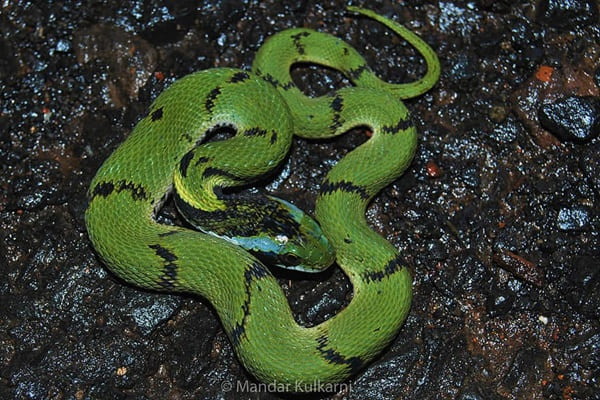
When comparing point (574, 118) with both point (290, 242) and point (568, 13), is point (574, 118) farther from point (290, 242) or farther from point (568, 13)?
point (290, 242)

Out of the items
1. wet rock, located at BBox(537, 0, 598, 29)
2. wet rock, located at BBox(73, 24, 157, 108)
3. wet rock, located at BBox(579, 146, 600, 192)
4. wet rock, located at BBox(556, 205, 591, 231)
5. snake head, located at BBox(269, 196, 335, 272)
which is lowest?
snake head, located at BBox(269, 196, 335, 272)

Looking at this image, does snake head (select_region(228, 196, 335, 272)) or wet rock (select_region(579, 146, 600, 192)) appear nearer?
snake head (select_region(228, 196, 335, 272))

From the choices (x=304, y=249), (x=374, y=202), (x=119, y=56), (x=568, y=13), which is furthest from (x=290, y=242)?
(x=568, y=13)

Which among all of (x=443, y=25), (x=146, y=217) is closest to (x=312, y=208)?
(x=146, y=217)

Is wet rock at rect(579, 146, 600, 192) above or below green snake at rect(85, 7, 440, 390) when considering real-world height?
above

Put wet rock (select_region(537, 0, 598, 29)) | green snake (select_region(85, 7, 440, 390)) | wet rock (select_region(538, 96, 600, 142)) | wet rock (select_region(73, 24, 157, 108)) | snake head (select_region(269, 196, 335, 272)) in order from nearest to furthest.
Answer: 1. green snake (select_region(85, 7, 440, 390))
2. snake head (select_region(269, 196, 335, 272))
3. wet rock (select_region(538, 96, 600, 142))
4. wet rock (select_region(73, 24, 157, 108))
5. wet rock (select_region(537, 0, 598, 29))

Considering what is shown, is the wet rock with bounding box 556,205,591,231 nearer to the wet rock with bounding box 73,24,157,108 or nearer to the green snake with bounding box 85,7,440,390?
the green snake with bounding box 85,7,440,390

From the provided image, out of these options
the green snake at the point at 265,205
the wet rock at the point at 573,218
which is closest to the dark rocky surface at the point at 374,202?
the wet rock at the point at 573,218

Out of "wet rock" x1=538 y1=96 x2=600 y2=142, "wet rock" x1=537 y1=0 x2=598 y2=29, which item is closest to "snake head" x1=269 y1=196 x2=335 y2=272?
"wet rock" x1=538 y1=96 x2=600 y2=142
